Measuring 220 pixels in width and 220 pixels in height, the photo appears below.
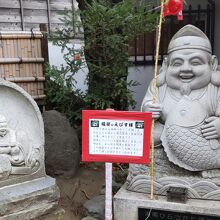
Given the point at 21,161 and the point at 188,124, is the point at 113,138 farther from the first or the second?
the point at 21,161

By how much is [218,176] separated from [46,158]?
2.20 meters

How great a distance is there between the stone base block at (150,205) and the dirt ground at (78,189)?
2.02ft

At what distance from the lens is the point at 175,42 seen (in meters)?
3.52

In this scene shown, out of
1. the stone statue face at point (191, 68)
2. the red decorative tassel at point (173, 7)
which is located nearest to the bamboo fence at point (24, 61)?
the red decorative tassel at point (173, 7)

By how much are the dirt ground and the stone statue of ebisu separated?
2.58ft

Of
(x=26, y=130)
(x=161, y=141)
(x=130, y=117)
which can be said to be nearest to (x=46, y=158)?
(x=26, y=130)

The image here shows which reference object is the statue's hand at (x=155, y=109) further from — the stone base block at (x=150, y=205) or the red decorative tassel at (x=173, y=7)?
the red decorative tassel at (x=173, y=7)

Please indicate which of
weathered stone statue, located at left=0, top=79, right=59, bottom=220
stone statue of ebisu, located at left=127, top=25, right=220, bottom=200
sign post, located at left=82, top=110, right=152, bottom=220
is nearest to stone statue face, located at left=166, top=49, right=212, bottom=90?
stone statue of ebisu, located at left=127, top=25, right=220, bottom=200

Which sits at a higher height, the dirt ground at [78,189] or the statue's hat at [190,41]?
the statue's hat at [190,41]

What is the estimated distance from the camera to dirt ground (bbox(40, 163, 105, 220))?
12.4ft

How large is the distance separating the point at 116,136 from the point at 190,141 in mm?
853

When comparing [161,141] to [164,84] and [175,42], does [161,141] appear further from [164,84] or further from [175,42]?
[175,42]

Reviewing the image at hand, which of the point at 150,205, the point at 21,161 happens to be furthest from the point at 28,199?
the point at 150,205

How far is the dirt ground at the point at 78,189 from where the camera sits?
3.79 m
